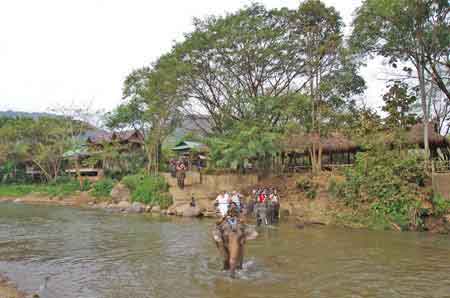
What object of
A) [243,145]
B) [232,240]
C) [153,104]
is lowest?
[232,240]

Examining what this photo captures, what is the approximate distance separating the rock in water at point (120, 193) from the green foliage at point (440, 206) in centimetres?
2178

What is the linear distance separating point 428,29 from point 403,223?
378 inches

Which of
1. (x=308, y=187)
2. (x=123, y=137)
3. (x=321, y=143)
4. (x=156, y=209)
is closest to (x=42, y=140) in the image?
(x=123, y=137)

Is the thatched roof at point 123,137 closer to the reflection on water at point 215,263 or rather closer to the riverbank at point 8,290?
the reflection on water at point 215,263

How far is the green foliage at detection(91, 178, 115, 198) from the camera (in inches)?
1381

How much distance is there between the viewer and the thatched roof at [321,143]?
2723 centimetres

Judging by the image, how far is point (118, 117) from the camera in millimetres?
39125

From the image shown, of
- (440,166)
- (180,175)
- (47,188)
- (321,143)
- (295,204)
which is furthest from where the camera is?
(47,188)

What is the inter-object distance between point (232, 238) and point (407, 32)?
1603 cm

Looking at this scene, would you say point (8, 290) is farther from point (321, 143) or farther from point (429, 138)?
point (429, 138)

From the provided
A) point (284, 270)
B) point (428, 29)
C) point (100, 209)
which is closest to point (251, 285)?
point (284, 270)

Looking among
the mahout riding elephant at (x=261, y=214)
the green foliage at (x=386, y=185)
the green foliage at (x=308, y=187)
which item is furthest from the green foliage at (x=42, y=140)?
the green foliage at (x=386, y=185)

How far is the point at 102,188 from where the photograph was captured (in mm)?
35812

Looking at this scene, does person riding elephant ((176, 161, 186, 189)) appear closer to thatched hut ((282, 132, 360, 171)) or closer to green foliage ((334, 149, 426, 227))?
thatched hut ((282, 132, 360, 171))
